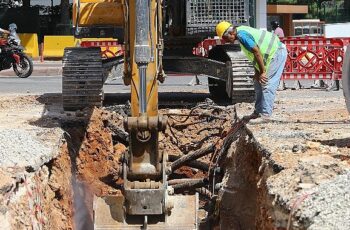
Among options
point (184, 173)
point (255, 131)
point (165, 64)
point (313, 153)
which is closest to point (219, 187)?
point (255, 131)

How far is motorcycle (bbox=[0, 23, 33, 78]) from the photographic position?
21391mm

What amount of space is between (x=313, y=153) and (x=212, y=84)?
306 inches

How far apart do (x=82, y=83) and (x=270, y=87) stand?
3.06 meters

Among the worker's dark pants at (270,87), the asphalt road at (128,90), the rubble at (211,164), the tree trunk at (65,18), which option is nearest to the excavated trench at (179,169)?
the rubble at (211,164)

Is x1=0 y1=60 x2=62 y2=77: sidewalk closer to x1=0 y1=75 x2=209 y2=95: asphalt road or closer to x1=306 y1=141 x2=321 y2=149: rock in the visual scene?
x1=0 y1=75 x2=209 y2=95: asphalt road

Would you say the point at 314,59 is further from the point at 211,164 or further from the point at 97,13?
the point at 211,164

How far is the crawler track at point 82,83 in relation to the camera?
12672 mm

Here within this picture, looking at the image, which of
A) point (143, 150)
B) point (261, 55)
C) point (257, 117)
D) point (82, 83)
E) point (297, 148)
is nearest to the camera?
point (297, 148)

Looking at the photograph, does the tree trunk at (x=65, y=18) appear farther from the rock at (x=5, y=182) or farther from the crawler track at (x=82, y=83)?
the rock at (x=5, y=182)

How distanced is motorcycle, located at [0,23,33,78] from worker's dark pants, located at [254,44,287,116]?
11.4 m

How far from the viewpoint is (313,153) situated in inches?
322

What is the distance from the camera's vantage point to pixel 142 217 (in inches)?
338

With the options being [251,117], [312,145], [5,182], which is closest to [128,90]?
[251,117]

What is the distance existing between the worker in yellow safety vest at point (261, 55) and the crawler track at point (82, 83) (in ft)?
7.89
